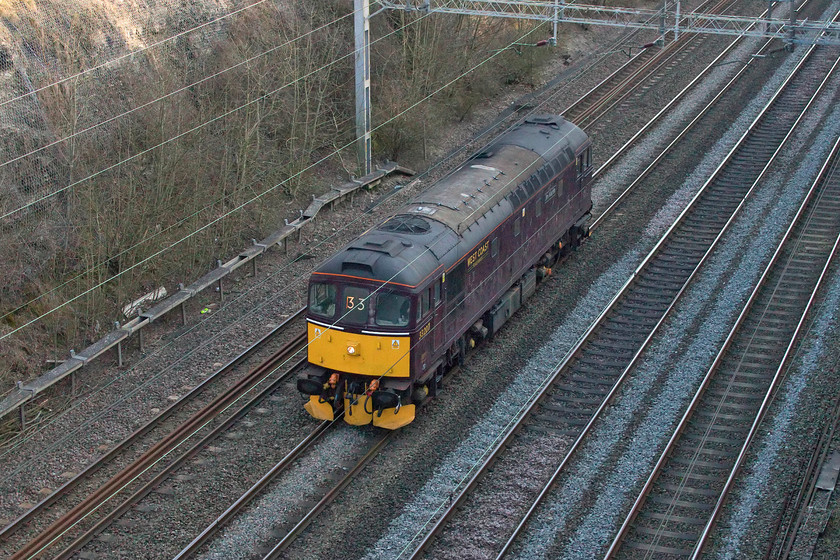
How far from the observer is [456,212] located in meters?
18.7

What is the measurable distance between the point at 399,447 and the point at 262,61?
1334 cm

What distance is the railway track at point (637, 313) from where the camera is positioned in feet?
57.3

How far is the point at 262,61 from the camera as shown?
86.3ft

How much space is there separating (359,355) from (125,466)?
431 cm

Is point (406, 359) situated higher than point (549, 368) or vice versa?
point (406, 359)

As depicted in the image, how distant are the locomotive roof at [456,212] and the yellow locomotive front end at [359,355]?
0.44m

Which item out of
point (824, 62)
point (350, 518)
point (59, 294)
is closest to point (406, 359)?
point (350, 518)

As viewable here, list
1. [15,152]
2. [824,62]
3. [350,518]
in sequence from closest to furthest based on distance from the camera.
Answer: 1. [350,518]
2. [15,152]
3. [824,62]

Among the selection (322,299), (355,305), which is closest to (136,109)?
(322,299)

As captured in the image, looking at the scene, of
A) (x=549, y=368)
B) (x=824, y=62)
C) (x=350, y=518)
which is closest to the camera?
(x=350, y=518)

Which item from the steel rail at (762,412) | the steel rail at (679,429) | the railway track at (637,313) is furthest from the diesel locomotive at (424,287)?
the steel rail at (762,412)

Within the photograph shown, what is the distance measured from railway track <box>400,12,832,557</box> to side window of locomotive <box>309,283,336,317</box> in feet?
12.2

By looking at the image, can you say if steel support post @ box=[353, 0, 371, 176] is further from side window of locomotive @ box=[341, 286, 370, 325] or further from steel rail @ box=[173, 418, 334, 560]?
steel rail @ box=[173, 418, 334, 560]

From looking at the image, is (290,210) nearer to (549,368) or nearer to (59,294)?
(59,294)
